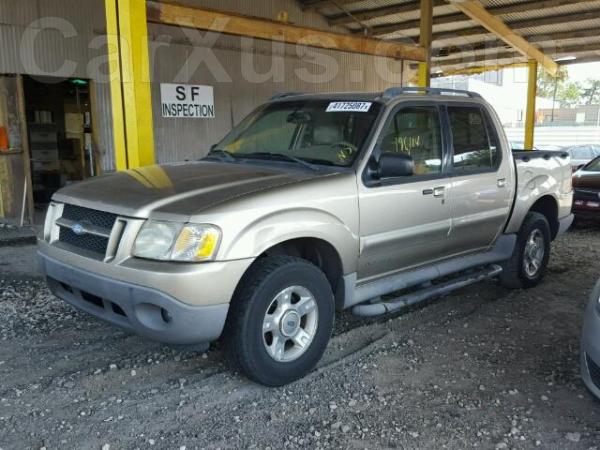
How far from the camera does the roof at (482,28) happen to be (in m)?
11.9

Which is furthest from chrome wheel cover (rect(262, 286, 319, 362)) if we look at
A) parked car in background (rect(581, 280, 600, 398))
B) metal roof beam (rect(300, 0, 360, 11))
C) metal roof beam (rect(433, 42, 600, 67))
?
metal roof beam (rect(433, 42, 600, 67))

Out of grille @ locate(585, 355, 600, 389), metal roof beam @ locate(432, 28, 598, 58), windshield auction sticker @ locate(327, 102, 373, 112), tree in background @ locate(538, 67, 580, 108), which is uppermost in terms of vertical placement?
tree in background @ locate(538, 67, 580, 108)

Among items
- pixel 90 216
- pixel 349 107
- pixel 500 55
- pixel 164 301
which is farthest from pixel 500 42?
pixel 164 301

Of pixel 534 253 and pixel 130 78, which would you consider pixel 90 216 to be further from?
pixel 534 253

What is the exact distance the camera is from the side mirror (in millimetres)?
3840

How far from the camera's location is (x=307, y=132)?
4.39m

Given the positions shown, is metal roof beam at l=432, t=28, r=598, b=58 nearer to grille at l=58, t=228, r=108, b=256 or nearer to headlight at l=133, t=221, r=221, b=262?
headlight at l=133, t=221, r=221, b=262

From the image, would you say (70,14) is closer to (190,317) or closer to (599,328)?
(190,317)

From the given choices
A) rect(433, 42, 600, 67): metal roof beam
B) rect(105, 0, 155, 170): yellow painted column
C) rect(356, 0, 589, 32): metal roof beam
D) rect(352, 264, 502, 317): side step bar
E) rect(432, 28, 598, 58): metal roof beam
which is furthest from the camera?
rect(433, 42, 600, 67): metal roof beam

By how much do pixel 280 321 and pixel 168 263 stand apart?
809 millimetres

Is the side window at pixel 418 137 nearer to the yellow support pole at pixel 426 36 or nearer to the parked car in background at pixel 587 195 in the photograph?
the parked car in background at pixel 587 195

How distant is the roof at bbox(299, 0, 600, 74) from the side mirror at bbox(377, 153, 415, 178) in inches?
361

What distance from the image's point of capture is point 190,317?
3059 millimetres

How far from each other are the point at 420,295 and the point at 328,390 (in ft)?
4.29
